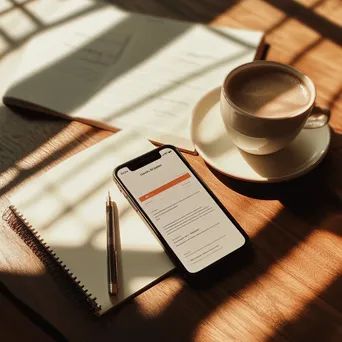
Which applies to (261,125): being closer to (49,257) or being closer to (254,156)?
(254,156)

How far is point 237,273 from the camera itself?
1.95ft

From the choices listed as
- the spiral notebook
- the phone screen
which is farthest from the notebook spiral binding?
the phone screen

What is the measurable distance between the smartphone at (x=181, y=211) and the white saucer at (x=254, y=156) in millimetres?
39

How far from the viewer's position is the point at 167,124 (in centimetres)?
72

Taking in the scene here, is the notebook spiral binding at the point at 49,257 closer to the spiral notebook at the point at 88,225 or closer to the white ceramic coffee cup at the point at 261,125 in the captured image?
the spiral notebook at the point at 88,225

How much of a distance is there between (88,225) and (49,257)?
56 millimetres

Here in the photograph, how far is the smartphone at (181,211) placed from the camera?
23.1 inches

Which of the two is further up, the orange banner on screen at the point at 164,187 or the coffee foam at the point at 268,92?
the coffee foam at the point at 268,92

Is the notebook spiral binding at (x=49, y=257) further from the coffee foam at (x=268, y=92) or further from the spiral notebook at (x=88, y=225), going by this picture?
the coffee foam at (x=268, y=92)

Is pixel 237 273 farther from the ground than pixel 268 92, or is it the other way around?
pixel 268 92

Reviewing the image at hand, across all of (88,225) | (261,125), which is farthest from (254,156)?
(88,225)

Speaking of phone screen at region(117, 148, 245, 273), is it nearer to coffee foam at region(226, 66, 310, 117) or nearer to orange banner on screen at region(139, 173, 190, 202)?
orange banner on screen at region(139, 173, 190, 202)

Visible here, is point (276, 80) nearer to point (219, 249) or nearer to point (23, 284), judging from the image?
point (219, 249)

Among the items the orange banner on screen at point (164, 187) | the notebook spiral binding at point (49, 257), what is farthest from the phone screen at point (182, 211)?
the notebook spiral binding at point (49, 257)
